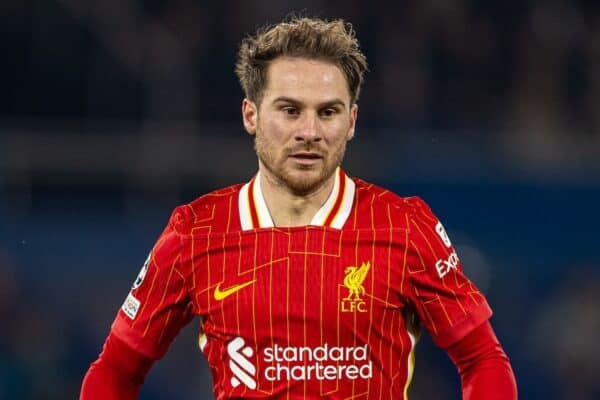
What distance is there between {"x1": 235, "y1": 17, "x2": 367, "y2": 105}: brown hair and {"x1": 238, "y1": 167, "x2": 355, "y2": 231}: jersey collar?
0.80ft

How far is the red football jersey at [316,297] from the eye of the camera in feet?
9.90

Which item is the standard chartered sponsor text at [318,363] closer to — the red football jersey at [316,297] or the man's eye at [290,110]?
the red football jersey at [316,297]

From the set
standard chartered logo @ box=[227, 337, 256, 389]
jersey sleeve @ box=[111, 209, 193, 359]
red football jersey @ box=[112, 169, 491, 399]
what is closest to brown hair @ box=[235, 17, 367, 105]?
red football jersey @ box=[112, 169, 491, 399]

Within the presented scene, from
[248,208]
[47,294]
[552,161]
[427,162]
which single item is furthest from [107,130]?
[248,208]

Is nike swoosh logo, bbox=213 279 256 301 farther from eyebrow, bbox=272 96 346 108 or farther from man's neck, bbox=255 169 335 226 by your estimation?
eyebrow, bbox=272 96 346 108

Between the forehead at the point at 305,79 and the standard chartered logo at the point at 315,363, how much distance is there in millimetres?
676

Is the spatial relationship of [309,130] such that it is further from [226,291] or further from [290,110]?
[226,291]

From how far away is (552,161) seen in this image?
7.37 meters

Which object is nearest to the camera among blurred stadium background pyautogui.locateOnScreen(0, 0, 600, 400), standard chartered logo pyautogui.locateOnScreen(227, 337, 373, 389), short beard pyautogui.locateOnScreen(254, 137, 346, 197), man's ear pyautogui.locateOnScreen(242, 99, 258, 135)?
standard chartered logo pyautogui.locateOnScreen(227, 337, 373, 389)

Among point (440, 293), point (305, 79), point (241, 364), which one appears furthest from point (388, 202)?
point (241, 364)

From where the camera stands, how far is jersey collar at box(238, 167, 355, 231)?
10.4ft

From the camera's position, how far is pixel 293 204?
3.20 metres

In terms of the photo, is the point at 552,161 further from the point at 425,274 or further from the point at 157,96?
the point at 425,274

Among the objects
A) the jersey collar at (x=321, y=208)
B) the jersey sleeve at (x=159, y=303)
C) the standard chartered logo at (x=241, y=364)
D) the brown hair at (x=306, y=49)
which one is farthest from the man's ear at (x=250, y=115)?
the standard chartered logo at (x=241, y=364)
